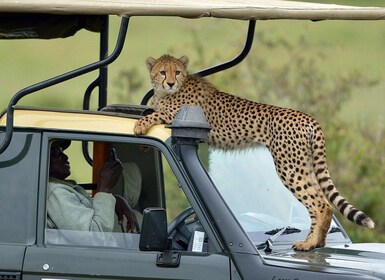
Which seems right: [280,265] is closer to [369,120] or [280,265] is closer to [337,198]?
[337,198]

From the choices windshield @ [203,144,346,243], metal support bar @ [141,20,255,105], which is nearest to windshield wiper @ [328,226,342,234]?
windshield @ [203,144,346,243]

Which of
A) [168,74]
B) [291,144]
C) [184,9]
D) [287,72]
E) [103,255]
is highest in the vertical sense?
[184,9]

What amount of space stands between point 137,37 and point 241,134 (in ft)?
34.9

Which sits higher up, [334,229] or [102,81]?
[102,81]

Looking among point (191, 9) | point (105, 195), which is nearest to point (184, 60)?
point (191, 9)

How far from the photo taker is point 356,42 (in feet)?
55.3

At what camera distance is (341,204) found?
622cm

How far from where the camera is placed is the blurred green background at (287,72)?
39.7 feet

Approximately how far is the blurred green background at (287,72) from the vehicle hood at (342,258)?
5033 millimetres

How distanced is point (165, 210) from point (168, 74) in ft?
3.57

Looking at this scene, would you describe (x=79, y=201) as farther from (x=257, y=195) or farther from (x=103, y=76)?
(x=103, y=76)

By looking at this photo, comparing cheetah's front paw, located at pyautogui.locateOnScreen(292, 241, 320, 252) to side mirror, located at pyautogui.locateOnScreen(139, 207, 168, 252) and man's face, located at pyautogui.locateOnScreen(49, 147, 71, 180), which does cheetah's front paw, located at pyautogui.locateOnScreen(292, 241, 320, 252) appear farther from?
man's face, located at pyautogui.locateOnScreen(49, 147, 71, 180)

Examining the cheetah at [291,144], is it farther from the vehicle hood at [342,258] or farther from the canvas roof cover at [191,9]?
the canvas roof cover at [191,9]

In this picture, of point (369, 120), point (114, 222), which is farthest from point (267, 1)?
point (369, 120)
